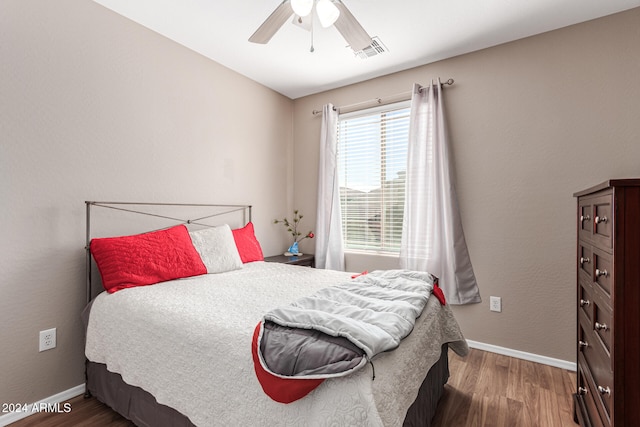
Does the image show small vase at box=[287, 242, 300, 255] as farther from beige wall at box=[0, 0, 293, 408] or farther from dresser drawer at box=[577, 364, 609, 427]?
dresser drawer at box=[577, 364, 609, 427]

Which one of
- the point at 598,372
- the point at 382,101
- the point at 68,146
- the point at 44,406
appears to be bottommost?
the point at 44,406

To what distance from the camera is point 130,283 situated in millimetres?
1927

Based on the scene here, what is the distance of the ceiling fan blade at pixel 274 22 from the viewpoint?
174 cm

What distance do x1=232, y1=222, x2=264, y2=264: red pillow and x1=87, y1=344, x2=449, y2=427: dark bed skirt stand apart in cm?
127

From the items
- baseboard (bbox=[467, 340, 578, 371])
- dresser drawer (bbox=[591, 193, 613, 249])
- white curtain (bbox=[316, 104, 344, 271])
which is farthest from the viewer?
white curtain (bbox=[316, 104, 344, 271])

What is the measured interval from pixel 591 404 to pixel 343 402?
4.55ft

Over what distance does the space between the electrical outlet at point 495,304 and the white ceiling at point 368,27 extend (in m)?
2.17

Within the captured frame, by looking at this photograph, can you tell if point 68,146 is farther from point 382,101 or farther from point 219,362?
point 382,101

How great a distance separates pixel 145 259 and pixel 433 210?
237 cm

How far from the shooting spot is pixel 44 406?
1906 millimetres

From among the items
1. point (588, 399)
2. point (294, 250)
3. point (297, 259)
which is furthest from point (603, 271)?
point (294, 250)

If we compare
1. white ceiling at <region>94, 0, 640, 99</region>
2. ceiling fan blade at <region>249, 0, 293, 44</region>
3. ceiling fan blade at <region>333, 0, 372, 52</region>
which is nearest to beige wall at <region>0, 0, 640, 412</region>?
white ceiling at <region>94, 0, 640, 99</region>

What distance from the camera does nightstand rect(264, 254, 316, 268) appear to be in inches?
130

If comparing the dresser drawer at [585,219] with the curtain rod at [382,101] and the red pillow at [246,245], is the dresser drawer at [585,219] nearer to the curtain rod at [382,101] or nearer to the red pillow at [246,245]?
the curtain rod at [382,101]
